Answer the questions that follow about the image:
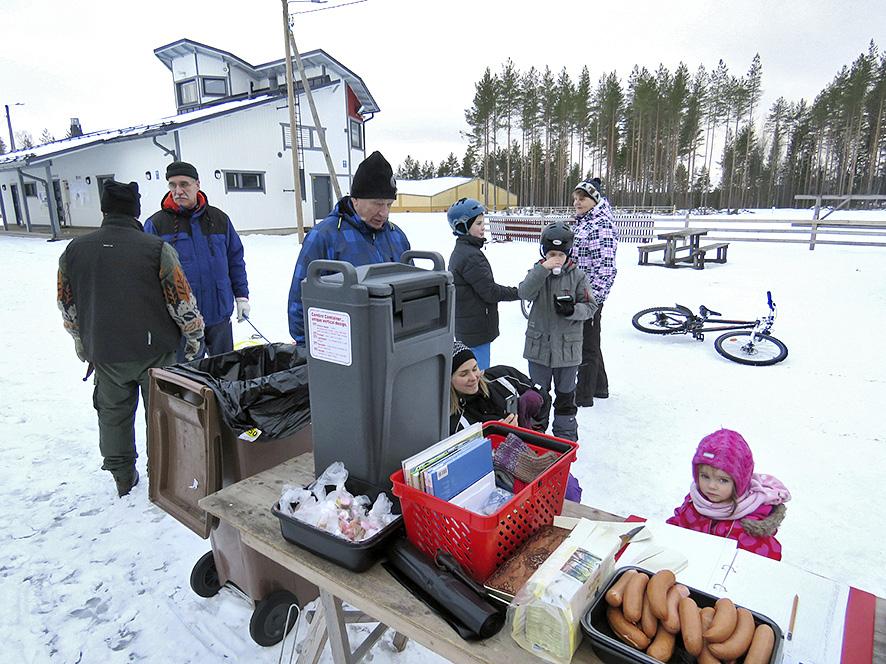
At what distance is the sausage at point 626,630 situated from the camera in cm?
93

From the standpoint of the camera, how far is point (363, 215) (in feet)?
9.06

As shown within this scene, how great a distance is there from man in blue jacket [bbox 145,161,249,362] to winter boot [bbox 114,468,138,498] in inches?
30.4

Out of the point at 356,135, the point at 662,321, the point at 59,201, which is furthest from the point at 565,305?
the point at 59,201

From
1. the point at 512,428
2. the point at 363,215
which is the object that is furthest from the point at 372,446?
the point at 363,215

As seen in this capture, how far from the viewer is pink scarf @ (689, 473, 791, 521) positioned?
1.89 m

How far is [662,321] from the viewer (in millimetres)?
6586

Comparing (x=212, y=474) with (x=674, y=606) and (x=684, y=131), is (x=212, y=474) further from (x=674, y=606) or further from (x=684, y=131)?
(x=684, y=131)

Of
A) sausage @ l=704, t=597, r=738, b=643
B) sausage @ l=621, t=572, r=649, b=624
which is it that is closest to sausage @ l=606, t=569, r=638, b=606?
sausage @ l=621, t=572, r=649, b=624

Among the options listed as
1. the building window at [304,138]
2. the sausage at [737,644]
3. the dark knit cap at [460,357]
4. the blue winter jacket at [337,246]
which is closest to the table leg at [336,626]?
the sausage at [737,644]

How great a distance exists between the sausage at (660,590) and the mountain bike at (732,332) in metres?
5.38

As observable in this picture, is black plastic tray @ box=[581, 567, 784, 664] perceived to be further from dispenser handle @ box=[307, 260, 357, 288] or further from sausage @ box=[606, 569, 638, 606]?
dispenser handle @ box=[307, 260, 357, 288]

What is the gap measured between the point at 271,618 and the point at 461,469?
1435mm

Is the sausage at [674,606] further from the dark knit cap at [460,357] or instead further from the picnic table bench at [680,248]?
the picnic table bench at [680,248]

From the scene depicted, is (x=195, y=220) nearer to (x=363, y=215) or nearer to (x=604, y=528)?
(x=363, y=215)
